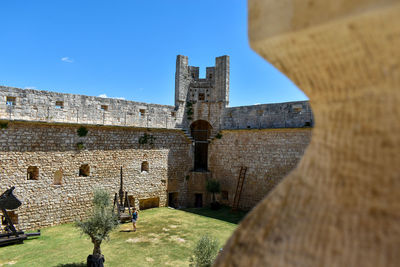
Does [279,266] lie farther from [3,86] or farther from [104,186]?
[104,186]

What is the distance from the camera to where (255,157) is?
45.3 ft

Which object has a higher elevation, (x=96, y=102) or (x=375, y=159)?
(x=96, y=102)

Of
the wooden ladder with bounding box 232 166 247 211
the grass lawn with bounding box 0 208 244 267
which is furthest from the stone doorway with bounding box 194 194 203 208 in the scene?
the grass lawn with bounding box 0 208 244 267

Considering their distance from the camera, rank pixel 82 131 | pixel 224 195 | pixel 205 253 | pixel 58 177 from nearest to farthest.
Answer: pixel 205 253
pixel 58 177
pixel 82 131
pixel 224 195

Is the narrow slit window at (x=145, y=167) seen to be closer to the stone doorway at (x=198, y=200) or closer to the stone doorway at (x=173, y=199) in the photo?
the stone doorway at (x=173, y=199)

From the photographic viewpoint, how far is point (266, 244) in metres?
1.03

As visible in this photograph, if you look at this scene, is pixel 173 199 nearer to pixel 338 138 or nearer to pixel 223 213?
pixel 223 213

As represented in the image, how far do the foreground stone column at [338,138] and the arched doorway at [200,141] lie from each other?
15.0 metres

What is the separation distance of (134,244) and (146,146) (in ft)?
17.9

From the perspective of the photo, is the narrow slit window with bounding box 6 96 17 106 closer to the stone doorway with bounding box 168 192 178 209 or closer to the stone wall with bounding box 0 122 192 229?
the stone wall with bounding box 0 122 192 229

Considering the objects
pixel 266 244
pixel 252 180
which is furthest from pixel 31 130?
pixel 266 244

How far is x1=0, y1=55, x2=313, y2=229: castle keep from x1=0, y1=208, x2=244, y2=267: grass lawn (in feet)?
5.15

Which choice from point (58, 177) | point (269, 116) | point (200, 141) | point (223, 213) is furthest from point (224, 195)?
point (58, 177)

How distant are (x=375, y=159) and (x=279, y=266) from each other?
471 mm
